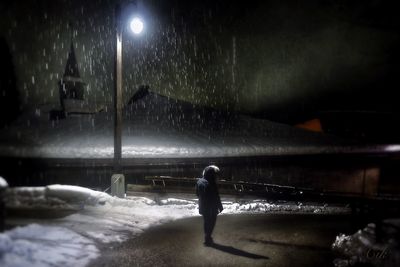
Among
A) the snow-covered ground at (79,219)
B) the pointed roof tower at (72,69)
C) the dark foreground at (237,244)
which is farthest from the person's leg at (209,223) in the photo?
the pointed roof tower at (72,69)

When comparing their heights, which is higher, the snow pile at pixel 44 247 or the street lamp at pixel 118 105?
the street lamp at pixel 118 105

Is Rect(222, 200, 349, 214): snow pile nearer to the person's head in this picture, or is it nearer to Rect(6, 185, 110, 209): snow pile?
the person's head

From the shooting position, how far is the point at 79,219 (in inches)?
335

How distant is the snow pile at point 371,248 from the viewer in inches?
241

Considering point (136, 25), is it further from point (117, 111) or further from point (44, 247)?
point (44, 247)

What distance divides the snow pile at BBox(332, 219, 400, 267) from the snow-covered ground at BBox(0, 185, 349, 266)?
161 inches

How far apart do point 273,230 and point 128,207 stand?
4.61 metres

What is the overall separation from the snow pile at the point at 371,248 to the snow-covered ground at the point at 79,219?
13.4ft

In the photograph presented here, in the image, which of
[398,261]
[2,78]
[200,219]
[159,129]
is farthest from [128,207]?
[2,78]

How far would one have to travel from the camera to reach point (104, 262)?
606cm

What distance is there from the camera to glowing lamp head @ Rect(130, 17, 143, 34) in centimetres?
970

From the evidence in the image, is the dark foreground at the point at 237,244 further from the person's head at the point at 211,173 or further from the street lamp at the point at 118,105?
the street lamp at the point at 118,105

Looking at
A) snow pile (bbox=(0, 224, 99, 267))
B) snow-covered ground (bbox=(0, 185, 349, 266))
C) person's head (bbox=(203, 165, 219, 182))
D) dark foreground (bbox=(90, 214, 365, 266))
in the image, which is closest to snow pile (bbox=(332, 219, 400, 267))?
dark foreground (bbox=(90, 214, 365, 266))

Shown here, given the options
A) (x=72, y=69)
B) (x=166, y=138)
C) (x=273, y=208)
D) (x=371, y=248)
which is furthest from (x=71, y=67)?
(x=371, y=248)
